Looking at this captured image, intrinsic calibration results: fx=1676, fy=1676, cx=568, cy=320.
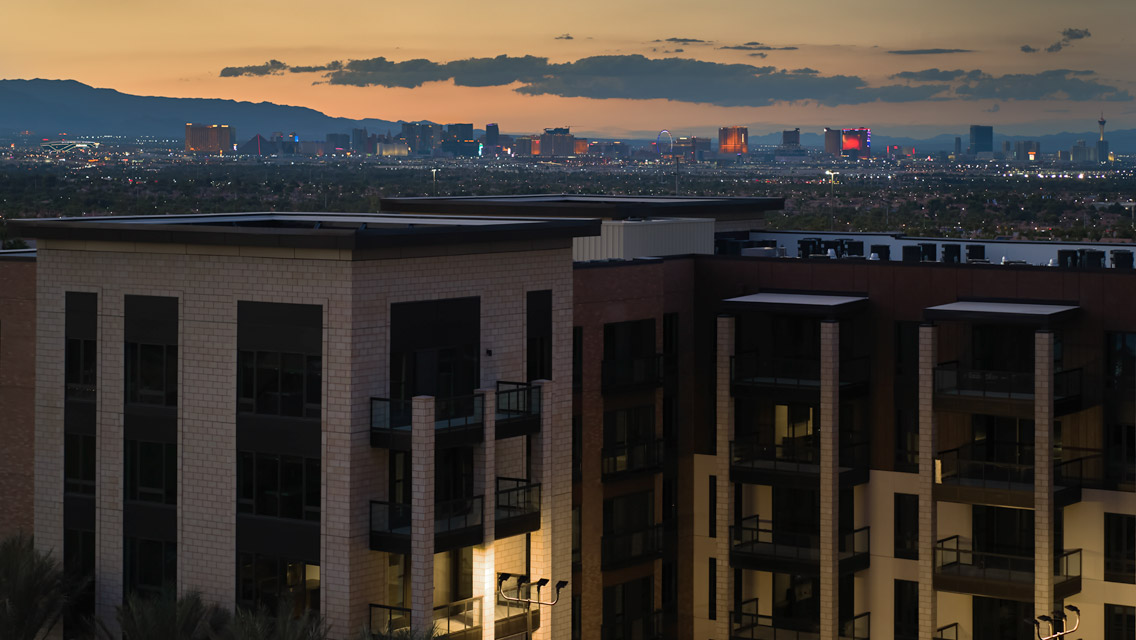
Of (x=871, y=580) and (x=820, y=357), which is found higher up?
(x=820, y=357)

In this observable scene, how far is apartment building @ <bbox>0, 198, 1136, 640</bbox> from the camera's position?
33.2 meters

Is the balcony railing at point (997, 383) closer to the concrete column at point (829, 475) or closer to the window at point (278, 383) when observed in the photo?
the concrete column at point (829, 475)

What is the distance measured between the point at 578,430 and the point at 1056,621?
1194cm

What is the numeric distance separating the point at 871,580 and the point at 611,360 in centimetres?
858

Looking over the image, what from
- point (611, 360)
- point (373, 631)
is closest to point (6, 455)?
point (373, 631)

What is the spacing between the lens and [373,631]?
109ft

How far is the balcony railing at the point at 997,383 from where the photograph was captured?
38.7 meters

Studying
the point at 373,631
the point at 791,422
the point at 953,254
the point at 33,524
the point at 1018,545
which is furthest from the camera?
the point at 953,254

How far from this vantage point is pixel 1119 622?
3909 cm

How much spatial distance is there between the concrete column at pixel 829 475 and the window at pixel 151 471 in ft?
51.0

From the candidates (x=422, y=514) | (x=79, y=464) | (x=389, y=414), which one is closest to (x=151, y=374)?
(x=79, y=464)

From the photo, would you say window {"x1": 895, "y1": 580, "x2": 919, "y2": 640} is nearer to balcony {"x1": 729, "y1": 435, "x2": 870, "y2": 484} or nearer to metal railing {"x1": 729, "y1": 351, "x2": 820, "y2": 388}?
balcony {"x1": 729, "y1": 435, "x2": 870, "y2": 484}

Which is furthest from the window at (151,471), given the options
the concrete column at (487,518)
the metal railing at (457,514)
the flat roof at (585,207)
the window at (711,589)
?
the flat roof at (585,207)

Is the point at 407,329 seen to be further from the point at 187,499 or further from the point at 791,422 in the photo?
the point at 791,422
